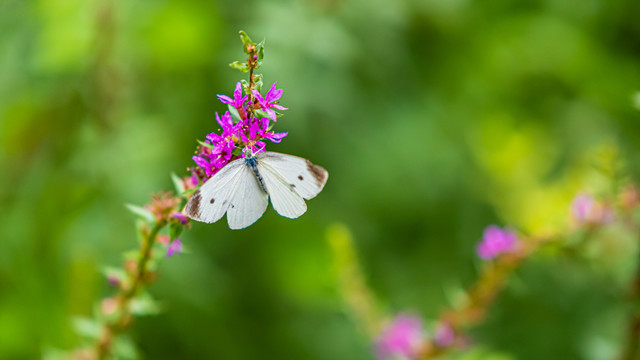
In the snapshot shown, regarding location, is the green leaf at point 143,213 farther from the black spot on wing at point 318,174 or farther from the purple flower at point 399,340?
the purple flower at point 399,340

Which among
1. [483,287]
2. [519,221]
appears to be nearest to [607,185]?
[483,287]

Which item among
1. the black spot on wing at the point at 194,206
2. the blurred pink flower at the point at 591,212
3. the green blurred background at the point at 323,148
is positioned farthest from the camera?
the green blurred background at the point at 323,148

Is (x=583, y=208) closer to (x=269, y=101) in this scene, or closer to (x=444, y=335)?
(x=444, y=335)

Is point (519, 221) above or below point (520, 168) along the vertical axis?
below

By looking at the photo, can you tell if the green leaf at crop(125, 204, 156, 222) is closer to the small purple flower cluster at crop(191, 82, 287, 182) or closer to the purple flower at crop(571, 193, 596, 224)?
the small purple flower cluster at crop(191, 82, 287, 182)

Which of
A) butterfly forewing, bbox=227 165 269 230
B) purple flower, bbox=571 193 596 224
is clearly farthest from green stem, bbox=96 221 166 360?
purple flower, bbox=571 193 596 224

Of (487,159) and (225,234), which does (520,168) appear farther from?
(225,234)

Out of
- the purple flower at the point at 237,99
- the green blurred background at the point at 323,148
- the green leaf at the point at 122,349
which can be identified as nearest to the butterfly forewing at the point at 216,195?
the purple flower at the point at 237,99
